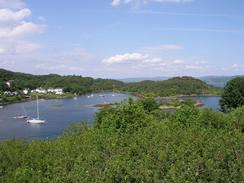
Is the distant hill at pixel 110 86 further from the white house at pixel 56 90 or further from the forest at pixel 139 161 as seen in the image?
the forest at pixel 139 161

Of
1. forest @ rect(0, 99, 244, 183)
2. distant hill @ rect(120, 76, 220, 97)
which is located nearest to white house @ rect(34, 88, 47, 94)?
distant hill @ rect(120, 76, 220, 97)

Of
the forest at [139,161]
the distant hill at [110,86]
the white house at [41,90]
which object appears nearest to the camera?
the forest at [139,161]

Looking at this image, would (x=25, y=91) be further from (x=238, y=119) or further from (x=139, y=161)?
(x=139, y=161)

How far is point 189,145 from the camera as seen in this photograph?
1027 centimetres

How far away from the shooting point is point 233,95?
4131 centimetres

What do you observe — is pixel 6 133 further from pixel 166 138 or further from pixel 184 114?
pixel 166 138

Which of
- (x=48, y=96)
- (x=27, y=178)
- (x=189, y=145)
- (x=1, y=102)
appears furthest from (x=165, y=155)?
(x=48, y=96)

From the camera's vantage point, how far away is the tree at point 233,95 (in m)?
40.9

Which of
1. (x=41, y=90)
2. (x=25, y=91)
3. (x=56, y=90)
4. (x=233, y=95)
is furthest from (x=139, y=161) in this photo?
(x=41, y=90)

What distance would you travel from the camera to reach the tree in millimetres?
Result: 40875

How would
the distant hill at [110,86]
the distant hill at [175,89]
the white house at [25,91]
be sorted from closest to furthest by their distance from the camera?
the distant hill at [175,89] < the distant hill at [110,86] < the white house at [25,91]

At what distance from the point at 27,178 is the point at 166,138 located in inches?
176

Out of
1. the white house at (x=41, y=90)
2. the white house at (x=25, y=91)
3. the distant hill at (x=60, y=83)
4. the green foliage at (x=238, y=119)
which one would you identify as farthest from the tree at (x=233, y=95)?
the white house at (x=41, y=90)

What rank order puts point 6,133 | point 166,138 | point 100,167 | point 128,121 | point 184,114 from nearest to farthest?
point 100,167 → point 166,138 → point 128,121 → point 184,114 → point 6,133
